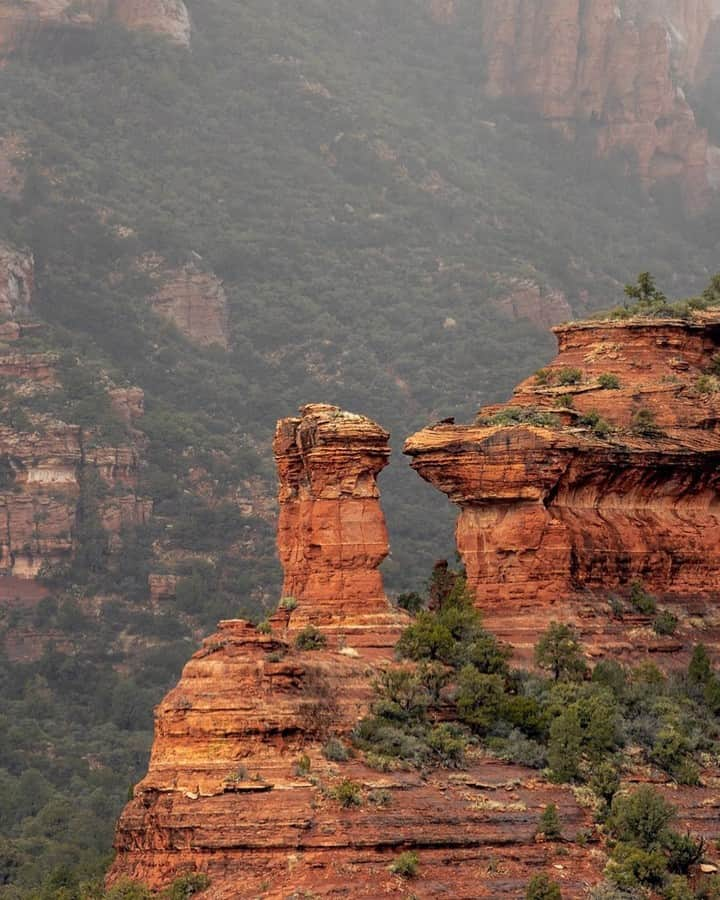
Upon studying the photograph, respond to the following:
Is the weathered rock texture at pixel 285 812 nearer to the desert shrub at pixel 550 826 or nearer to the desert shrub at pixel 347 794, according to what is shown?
the desert shrub at pixel 347 794

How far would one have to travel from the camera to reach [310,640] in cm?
8088

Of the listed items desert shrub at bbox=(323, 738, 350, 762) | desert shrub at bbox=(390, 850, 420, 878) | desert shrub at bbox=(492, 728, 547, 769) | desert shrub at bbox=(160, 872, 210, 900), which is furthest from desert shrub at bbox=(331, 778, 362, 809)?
desert shrub at bbox=(492, 728, 547, 769)

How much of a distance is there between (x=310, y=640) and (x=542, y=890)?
39.8 feet

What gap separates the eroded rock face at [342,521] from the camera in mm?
84125

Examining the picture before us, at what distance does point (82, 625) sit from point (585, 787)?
320 feet

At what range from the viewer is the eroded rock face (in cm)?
8412

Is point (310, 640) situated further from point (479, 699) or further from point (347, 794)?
point (347, 794)

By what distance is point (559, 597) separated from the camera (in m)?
87.8

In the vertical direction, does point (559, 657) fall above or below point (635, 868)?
above

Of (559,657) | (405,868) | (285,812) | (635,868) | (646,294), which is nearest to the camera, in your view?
(405,868)

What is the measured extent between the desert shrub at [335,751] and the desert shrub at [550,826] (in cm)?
458

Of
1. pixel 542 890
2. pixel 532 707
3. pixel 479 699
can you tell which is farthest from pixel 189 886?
pixel 532 707

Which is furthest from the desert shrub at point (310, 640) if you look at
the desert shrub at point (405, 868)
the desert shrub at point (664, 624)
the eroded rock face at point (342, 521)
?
the desert shrub at point (664, 624)

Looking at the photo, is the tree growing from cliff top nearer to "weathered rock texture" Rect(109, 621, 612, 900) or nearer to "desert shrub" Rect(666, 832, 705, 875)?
"desert shrub" Rect(666, 832, 705, 875)
